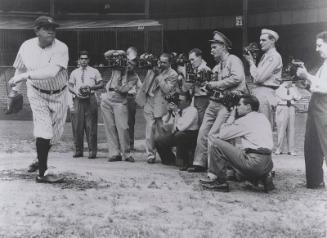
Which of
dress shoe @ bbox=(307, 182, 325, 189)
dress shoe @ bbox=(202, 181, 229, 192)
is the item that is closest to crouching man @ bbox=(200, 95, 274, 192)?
dress shoe @ bbox=(202, 181, 229, 192)

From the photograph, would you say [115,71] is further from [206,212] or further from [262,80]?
[206,212]

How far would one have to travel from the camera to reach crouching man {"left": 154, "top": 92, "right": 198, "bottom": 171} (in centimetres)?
830

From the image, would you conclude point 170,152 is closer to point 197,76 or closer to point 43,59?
point 197,76

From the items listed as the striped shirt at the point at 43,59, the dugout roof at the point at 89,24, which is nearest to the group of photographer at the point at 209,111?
the striped shirt at the point at 43,59

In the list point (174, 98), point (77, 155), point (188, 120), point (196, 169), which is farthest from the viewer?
point (77, 155)

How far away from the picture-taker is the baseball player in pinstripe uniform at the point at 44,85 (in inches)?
262

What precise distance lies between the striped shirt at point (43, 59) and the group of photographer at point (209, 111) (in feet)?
6.95

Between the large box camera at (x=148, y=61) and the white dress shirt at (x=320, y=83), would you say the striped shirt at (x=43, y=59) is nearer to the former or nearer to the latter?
the large box camera at (x=148, y=61)

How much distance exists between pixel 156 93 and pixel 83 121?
1.57 metres

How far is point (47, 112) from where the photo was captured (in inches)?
267

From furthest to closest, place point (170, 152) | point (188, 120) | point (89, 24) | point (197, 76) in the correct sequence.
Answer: point (89, 24), point (170, 152), point (188, 120), point (197, 76)

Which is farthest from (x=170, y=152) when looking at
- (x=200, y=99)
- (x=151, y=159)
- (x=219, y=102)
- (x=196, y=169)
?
(x=219, y=102)

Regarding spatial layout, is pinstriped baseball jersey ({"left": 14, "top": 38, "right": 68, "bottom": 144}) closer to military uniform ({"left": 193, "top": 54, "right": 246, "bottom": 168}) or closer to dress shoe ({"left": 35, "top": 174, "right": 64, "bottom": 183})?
dress shoe ({"left": 35, "top": 174, "right": 64, "bottom": 183})

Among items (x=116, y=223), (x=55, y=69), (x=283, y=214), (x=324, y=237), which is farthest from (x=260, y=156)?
(x=55, y=69)
